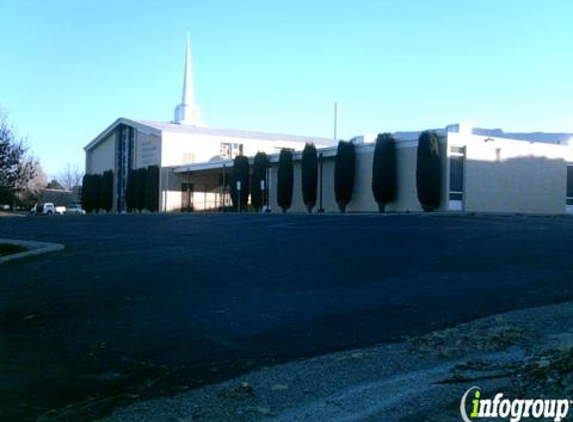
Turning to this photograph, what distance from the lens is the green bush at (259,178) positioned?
43.7m

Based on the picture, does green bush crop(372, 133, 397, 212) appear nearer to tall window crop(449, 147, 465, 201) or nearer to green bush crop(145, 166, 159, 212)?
tall window crop(449, 147, 465, 201)

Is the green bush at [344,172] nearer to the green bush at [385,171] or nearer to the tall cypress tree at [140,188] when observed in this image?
the green bush at [385,171]

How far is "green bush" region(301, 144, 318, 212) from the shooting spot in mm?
39031

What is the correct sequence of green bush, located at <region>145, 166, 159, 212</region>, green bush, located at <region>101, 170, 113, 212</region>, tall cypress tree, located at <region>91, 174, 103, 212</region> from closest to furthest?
1. green bush, located at <region>145, 166, 159, 212</region>
2. green bush, located at <region>101, 170, 113, 212</region>
3. tall cypress tree, located at <region>91, 174, 103, 212</region>

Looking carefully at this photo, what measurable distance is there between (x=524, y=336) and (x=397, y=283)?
12.9 ft

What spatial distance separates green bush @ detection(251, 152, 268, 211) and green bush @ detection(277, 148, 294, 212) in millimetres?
2431

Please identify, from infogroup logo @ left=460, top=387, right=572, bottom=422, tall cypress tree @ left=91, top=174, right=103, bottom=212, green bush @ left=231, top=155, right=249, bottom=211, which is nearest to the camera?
infogroup logo @ left=460, top=387, right=572, bottom=422

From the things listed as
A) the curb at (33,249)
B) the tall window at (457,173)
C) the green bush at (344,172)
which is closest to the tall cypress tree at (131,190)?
the green bush at (344,172)

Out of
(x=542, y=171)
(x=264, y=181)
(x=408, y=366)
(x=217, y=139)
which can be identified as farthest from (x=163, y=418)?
(x=217, y=139)

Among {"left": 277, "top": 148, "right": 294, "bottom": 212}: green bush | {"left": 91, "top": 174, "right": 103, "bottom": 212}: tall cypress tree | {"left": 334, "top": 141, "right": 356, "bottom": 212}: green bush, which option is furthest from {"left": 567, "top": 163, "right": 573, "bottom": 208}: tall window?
{"left": 91, "top": 174, "right": 103, "bottom": 212}: tall cypress tree

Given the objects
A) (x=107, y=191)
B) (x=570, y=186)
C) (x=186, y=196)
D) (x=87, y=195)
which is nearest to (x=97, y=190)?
(x=87, y=195)

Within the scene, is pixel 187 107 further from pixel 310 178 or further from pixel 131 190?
pixel 310 178

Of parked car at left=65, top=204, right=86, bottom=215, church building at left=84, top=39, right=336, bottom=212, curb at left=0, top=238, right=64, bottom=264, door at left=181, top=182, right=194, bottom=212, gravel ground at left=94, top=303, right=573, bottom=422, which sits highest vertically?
church building at left=84, top=39, right=336, bottom=212

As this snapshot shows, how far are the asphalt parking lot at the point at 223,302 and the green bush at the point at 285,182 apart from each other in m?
22.2
